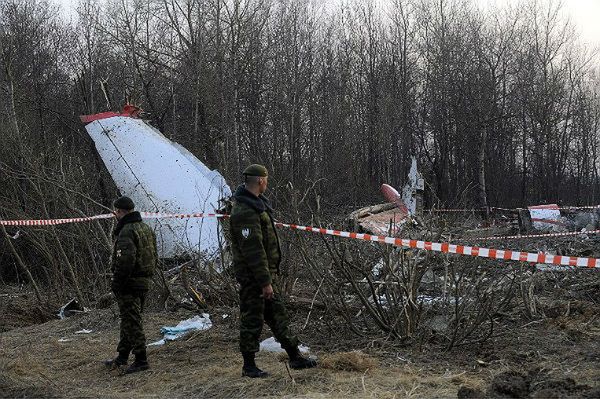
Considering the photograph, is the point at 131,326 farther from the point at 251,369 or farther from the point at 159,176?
the point at 159,176

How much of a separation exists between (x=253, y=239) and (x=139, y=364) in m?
1.79

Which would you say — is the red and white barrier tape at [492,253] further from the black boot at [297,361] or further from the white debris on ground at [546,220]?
the white debris on ground at [546,220]

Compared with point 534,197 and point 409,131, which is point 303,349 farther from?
point 534,197

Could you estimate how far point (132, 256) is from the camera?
612 centimetres

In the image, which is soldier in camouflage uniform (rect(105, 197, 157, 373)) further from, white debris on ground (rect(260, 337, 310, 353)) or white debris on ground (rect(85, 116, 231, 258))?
white debris on ground (rect(85, 116, 231, 258))

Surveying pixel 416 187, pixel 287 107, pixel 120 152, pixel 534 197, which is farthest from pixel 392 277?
pixel 534 197

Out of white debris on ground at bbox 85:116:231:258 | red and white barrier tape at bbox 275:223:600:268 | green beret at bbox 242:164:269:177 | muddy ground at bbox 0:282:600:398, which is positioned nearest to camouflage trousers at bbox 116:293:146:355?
muddy ground at bbox 0:282:600:398

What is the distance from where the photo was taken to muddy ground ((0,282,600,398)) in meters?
4.75

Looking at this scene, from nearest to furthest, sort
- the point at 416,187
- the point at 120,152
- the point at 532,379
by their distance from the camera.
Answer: the point at 532,379 → the point at 120,152 → the point at 416,187

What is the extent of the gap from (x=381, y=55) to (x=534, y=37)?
7968 millimetres

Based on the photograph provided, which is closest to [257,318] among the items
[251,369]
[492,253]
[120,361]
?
[251,369]

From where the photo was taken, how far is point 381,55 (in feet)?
112

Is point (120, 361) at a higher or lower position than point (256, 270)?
lower

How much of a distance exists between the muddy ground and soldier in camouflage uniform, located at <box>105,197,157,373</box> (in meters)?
0.21
